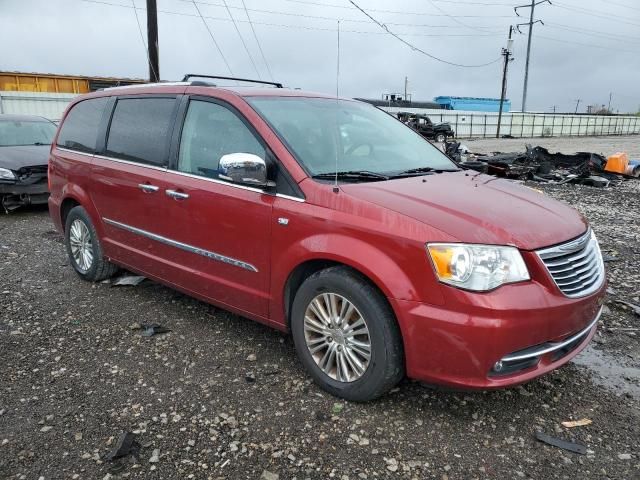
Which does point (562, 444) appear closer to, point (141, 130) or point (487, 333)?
point (487, 333)

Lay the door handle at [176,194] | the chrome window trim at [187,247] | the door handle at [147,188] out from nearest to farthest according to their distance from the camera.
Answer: the chrome window trim at [187,247] < the door handle at [176,194] < the door handle at [147,188]

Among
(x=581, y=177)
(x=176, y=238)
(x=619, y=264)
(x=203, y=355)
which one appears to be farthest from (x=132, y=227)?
(x=581, y=177)

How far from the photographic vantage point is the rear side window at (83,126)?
4.96m

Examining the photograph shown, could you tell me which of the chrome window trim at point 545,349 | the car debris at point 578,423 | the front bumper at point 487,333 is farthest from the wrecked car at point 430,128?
the front bumper at point 487,333

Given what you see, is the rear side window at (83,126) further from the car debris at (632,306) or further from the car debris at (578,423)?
the car debris at (632,306)

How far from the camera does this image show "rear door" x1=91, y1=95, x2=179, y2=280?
13.5 feet

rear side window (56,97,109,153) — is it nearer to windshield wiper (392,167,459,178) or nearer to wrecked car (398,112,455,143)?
windshield wiper (392,167,459,178)

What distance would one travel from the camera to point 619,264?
595cm

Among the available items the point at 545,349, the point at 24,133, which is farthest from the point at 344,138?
the point at 24,133

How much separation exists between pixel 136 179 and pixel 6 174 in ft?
17.8

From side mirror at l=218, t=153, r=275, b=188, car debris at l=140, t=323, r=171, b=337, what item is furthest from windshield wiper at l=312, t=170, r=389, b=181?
car debris at l=140, t=323, r=171, b=337

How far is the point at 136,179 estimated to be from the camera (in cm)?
425

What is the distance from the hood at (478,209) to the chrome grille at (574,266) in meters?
0.05

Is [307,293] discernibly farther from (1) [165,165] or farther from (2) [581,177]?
(2) [581,177]
